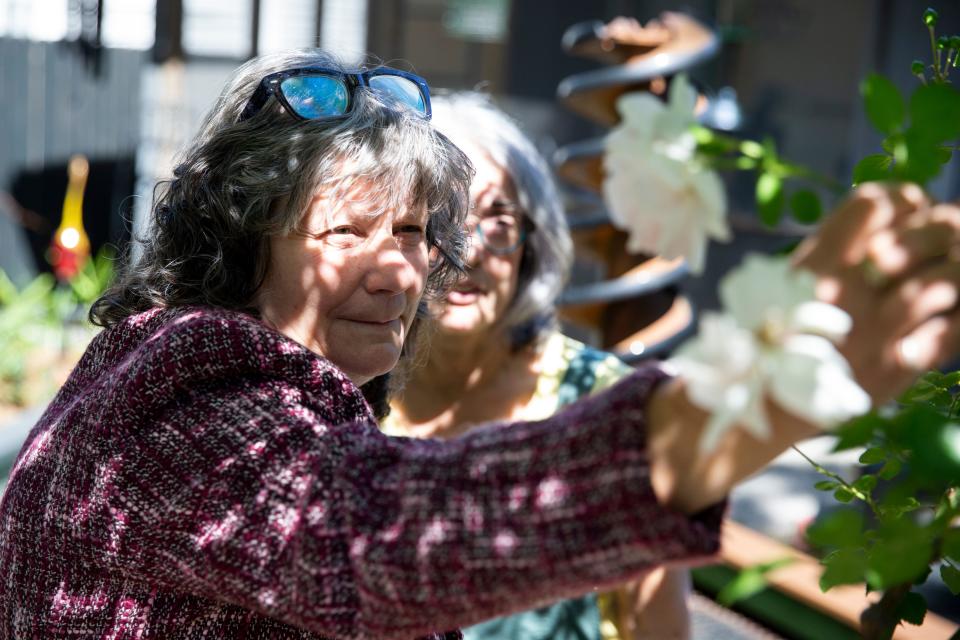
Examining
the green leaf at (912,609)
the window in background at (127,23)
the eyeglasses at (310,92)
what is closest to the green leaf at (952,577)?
the green leaf at (912,609)

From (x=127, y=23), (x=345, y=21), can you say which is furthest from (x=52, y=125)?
(x=345, y=21)

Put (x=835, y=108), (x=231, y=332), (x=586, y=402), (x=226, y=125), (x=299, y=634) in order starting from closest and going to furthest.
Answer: (x=586, y=402), (x=231, y=332), (x=299, y=634), (x=226, y=125), (x=835, y=108)

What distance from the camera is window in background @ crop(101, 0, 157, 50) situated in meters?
10.3

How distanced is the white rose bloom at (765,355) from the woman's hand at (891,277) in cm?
9

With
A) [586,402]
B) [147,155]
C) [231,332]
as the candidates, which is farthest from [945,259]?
[147,155]

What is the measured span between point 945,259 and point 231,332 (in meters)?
0.77

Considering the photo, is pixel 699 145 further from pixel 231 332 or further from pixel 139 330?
pixel 139 330

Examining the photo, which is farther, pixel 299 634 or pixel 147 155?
pixel 147 155

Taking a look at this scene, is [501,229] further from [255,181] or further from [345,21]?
[345,21]

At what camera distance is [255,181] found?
159 cm

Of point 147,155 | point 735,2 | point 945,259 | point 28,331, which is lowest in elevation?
point 28,331

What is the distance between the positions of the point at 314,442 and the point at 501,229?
67.7 inches

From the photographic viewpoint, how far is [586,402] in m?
1.01

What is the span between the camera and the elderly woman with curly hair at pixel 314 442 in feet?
3.10
